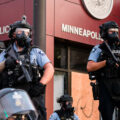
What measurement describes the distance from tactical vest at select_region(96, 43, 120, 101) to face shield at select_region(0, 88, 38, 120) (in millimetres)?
2582

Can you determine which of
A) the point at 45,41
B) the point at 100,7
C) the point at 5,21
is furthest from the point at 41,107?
the point at 100,7

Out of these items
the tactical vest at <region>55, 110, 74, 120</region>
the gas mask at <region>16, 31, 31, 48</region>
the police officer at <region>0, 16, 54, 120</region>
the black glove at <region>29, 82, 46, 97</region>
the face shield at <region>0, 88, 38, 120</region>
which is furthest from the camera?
the tactical vest at <region>55, 110, 74, 120</region>

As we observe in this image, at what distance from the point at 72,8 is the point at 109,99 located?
22.7ft

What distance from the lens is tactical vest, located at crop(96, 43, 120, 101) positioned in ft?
20.7

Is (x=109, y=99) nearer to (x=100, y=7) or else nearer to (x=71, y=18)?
(x=71, y=18)

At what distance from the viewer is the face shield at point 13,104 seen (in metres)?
3.78

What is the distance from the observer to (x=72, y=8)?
1293 centimetres

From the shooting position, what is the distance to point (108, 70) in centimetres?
630

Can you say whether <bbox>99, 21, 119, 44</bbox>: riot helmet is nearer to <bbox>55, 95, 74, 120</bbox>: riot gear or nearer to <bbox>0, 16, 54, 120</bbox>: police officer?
<bbox>0, 16, 54, 120</bbox>: police officer

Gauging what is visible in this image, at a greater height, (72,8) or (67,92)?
(72,8)

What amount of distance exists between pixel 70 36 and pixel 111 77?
6.51 meters

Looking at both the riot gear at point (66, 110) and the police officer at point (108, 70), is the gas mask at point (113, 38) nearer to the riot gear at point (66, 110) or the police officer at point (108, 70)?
the police officer at point (108, 70)

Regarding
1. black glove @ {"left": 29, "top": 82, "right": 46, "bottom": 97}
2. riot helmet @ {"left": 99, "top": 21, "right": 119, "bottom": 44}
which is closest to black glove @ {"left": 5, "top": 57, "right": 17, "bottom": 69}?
black glove @ {"left": 29, "top": 82, "right": 46, "bottom": 97}

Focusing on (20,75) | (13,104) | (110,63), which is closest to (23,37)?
(20,75)
